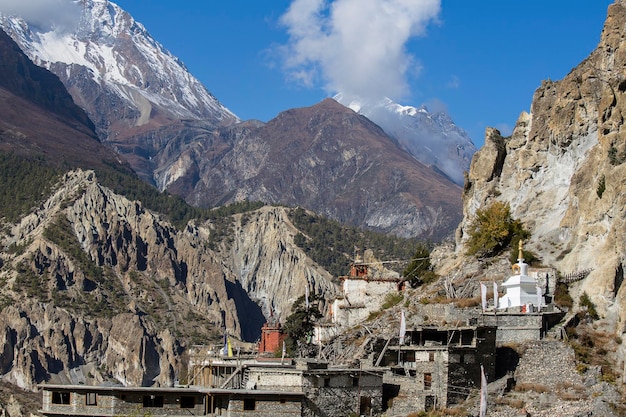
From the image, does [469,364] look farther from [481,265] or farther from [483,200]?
[483,200]

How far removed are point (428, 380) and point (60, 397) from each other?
16.9 meters

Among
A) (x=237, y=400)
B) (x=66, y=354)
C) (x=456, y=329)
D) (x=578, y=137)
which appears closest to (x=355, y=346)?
(x=456, y=329)

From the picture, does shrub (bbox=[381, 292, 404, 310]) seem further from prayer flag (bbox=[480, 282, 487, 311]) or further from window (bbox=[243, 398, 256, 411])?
window (bbox=[243, 398, 256, 411])

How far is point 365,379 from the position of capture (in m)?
55.8

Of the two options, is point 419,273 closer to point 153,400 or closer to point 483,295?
point 483,295

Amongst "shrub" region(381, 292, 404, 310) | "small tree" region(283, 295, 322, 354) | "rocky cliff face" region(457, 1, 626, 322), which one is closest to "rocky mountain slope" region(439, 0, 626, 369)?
"rocky cliff face" region(457, 1, 626, 322)

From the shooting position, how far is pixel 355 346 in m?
67.7

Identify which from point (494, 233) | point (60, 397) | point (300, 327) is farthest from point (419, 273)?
point (60, 397)

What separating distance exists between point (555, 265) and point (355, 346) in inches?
649

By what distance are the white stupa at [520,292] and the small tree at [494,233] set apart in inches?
532

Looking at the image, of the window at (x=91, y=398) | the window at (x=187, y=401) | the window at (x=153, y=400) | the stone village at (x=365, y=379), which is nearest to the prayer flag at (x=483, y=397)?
the stone village at (x=365, y=379)

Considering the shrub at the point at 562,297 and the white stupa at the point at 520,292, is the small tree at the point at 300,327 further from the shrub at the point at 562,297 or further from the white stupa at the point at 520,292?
the shrub at the point at 562,297

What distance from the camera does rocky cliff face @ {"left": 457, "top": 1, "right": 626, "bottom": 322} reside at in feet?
238

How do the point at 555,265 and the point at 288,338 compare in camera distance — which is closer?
the point at 555,265
